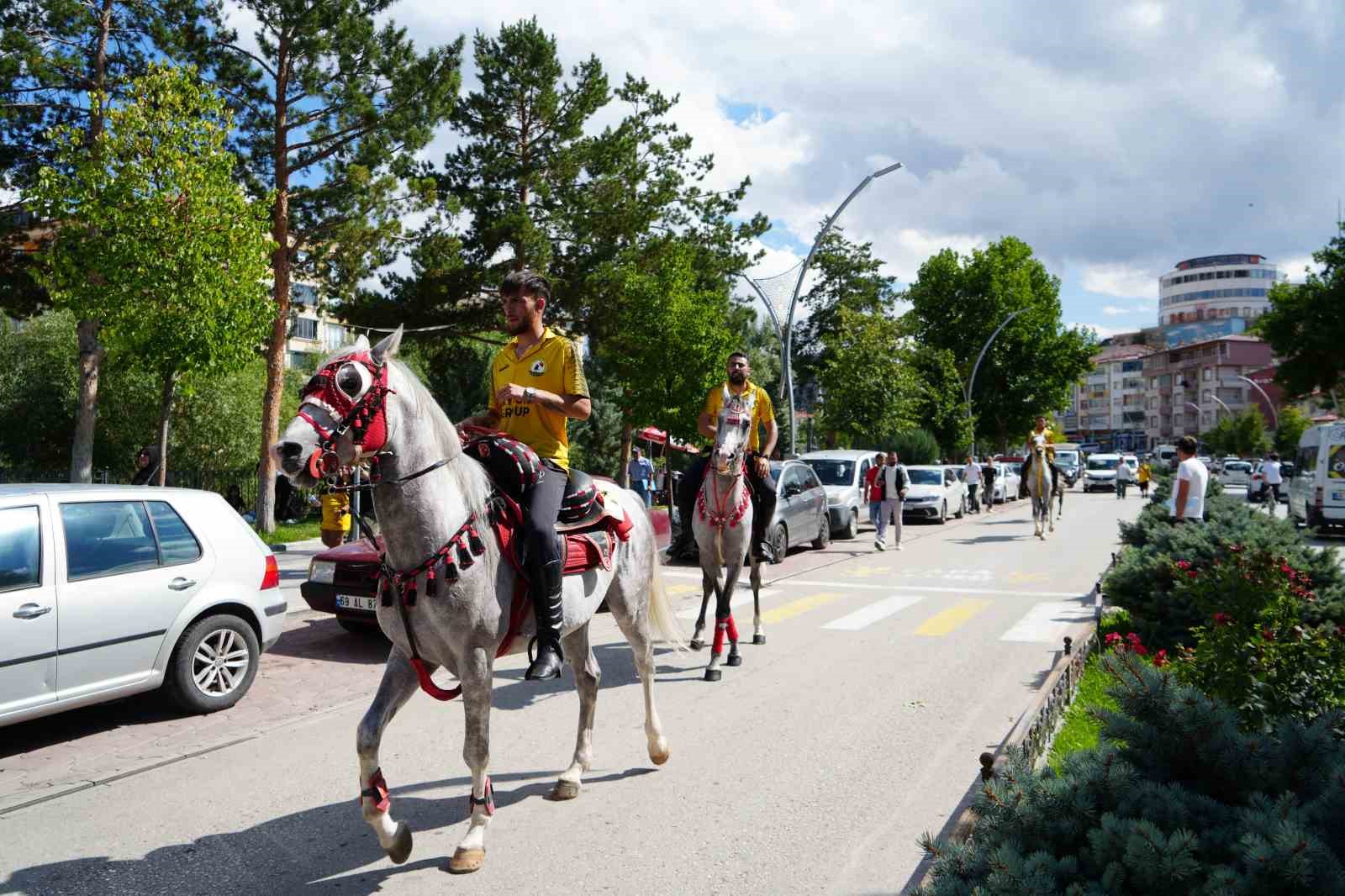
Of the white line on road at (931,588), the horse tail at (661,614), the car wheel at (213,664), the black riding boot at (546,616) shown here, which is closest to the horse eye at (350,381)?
the black riding boot at (546,616)

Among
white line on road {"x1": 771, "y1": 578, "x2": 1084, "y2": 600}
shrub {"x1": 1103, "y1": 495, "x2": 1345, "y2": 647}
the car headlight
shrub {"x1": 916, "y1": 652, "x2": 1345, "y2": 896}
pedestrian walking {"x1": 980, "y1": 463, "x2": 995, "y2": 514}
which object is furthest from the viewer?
pedestrian walking {"x1": 980, "y1": 463, "x2": 995, "y2": 514}

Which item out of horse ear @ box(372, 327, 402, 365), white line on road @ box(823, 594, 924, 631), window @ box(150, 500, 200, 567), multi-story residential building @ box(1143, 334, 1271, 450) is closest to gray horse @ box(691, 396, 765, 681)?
white line on road @ box(823, 594, 924, 631)

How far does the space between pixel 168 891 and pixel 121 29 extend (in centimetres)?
2129

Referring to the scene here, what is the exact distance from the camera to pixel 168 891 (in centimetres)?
413

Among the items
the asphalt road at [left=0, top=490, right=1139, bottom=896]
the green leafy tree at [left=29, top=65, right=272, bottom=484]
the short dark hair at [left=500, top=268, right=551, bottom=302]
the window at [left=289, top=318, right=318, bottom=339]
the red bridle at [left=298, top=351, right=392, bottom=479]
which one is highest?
the window at [left=289, top=318, right=318, bottom=339]

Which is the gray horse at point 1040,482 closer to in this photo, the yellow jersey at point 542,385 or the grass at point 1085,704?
the grass at point 1085,704

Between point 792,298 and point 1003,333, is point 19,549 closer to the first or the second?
point 792,298

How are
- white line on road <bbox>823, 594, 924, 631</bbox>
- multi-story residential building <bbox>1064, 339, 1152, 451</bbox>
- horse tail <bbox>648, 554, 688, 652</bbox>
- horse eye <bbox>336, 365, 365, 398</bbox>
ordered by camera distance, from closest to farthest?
horse eye <bbox>336, 365, 365, 398</bbox> → horse tail <bbox>648, 554, 688, 652</bbox> → white line on road <bbox>823, 594, 924, 631</bbox> → multi-story residential building <bbox>1064, 339, 1152, 451</bbox>

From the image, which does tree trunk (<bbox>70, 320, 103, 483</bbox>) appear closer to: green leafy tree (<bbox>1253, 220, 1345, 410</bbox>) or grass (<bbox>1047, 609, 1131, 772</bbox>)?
grass (<bbox>1047, 609, 1131, 772</bbox>)

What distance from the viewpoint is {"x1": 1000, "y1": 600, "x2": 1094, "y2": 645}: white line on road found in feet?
33.2

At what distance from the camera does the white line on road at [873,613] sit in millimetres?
10883

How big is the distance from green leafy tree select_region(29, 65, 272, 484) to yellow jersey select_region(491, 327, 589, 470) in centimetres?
1076

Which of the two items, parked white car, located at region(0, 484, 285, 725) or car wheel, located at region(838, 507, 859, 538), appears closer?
parked white car, located at region(0, 484, 285, 725)

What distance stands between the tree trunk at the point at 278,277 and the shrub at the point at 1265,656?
1922 centimetres
